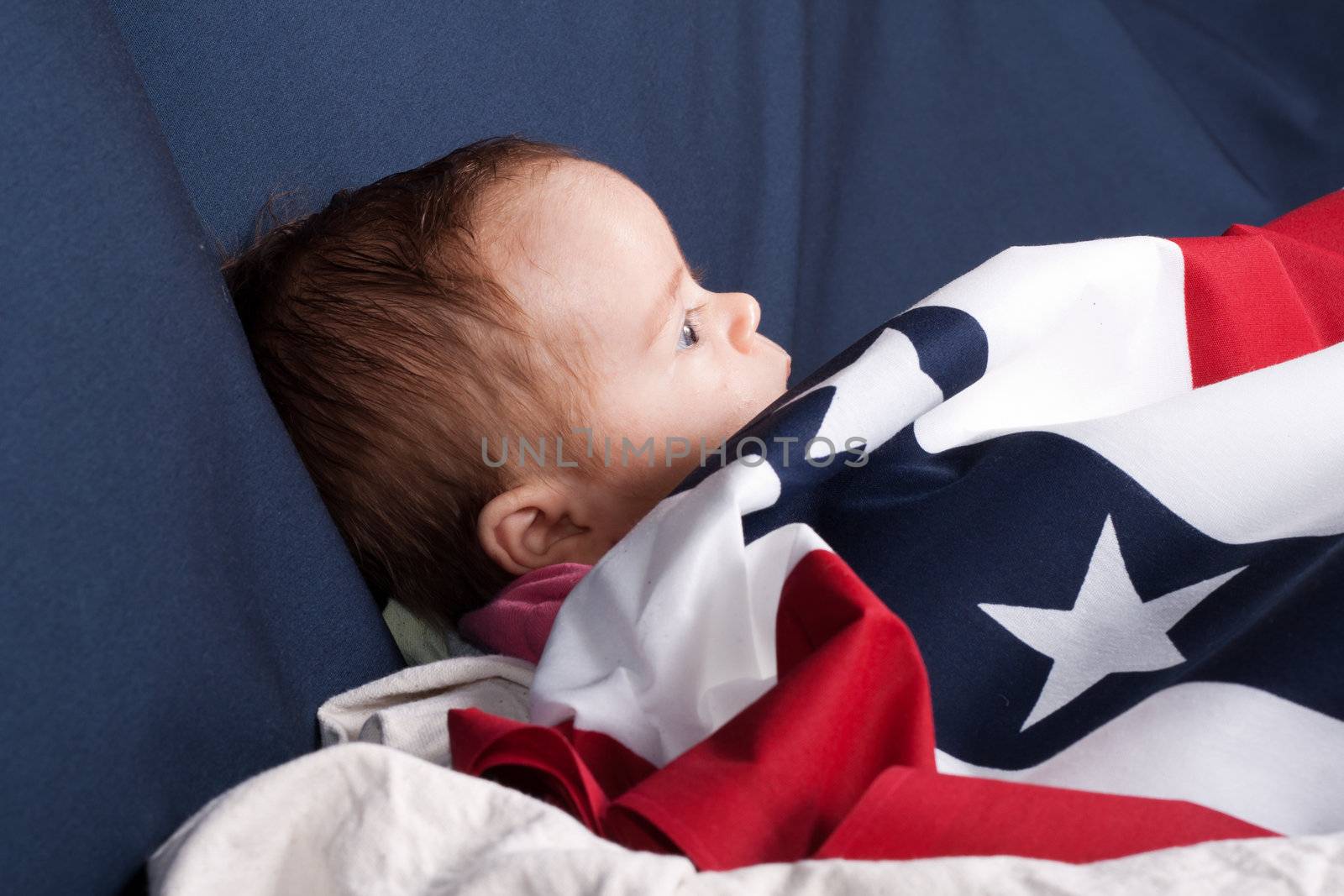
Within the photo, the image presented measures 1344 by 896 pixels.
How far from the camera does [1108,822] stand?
0.45 meters

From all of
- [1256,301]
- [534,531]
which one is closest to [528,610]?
[534,531]

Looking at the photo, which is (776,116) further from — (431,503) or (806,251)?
(431,503)

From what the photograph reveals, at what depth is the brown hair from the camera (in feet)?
2.54

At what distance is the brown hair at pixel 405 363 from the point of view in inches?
30.5

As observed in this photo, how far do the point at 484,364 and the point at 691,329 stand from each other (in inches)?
6.1

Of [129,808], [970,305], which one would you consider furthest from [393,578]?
[970,305]

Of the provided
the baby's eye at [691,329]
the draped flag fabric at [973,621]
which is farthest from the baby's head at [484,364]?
the draped flag fabric at [973,621]

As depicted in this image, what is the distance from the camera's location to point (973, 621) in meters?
0.57

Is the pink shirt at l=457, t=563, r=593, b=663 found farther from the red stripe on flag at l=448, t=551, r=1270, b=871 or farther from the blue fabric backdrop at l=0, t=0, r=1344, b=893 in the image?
the red stripe on flag at l=448, t=551, r=1270, b=871

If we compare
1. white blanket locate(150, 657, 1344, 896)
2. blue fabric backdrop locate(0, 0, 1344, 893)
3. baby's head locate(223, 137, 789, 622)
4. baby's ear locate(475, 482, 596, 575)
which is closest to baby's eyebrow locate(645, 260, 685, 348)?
baby's head locate(223, 137, 789, 622)

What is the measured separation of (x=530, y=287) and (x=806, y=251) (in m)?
0.52

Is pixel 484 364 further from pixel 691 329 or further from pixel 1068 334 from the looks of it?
pixel 1068 334

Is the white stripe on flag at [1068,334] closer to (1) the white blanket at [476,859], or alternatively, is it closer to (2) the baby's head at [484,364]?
(2) the baby's head at [484,364]

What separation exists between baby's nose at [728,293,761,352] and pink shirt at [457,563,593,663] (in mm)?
195
